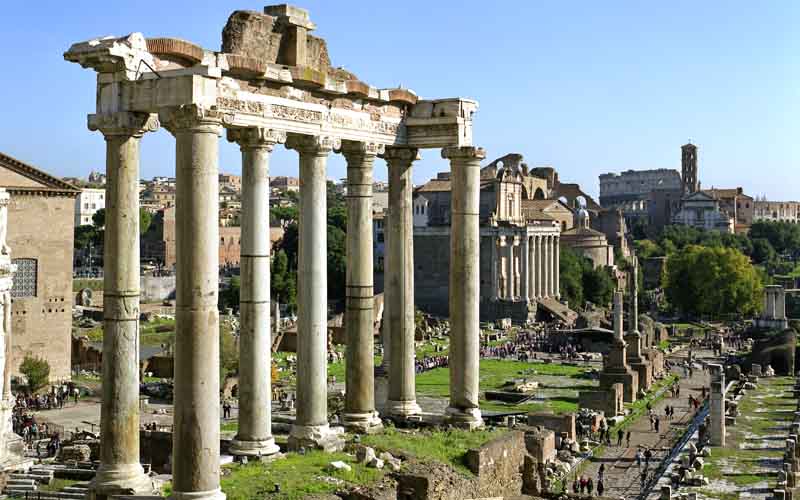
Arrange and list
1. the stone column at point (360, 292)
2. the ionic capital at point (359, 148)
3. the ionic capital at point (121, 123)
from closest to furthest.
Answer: the ionic capital at point (121, 123)
the ionic capital at point (359, 148)
the stone column at point (360, 292)

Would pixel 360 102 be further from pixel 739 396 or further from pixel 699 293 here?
pixel 699 293

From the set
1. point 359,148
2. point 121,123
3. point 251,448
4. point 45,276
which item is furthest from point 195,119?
point 45,276

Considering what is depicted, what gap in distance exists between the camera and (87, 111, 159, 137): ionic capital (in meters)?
11.2

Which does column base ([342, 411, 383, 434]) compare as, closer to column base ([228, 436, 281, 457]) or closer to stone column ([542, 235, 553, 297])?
column base ([228, 436, 281, 457])

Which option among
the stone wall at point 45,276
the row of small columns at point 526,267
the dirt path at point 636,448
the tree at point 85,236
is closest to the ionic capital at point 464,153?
the dirt path at point 636,448

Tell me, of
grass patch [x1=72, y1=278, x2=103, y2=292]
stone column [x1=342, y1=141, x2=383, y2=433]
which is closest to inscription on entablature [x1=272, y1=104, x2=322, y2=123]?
stone column [x1=342, y1=141, x2=383, y2=433]

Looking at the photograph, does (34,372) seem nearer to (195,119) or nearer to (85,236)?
(195,119)

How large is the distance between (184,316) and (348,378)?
490cm

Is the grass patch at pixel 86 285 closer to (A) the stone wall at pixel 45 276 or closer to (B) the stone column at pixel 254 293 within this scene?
(A) the stone wall at pixel 45 276

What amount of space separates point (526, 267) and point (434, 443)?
57984 mm

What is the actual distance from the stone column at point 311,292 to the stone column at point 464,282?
2.44m

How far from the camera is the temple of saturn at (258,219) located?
1055 cm

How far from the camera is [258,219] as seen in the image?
41.6 feet

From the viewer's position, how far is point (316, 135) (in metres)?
13.6
